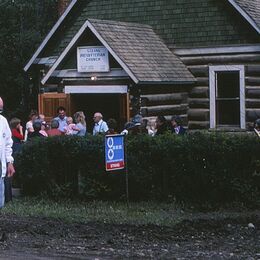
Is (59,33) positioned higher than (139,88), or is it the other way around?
(59,33)

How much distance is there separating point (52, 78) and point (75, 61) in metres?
1.12

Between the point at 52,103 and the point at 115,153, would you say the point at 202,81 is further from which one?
the point at 115,153

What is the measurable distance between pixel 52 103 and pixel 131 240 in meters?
12.7

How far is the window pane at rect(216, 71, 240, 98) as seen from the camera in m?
21.9

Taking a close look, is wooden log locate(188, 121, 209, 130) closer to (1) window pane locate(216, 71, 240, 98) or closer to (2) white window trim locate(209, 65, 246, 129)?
(2) white window trim locate(209, 65, 246, 129)

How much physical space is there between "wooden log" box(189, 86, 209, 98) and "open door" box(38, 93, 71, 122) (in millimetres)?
3693

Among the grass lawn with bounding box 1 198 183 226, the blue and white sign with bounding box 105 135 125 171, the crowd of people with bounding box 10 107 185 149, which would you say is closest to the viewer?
the grass lawn with bounding box 1 198 183 226

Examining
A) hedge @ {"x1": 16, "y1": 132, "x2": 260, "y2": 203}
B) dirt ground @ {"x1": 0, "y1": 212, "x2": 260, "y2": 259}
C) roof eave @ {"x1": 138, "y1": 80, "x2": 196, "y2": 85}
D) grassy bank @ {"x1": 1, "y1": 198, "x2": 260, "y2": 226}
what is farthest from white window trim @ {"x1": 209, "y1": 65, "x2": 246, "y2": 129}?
dirt ground @ {"x1": 0, "y1": 212, "x2": 260, "y2": 259}

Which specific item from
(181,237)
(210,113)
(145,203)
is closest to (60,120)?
(210,113)

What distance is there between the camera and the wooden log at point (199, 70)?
22.2 m

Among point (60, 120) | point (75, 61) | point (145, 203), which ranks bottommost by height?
point (145, 203)

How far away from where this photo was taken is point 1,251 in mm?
9617

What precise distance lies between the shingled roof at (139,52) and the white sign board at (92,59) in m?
0.40

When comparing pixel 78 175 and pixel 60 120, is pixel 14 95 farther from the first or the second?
pixel 78 175
